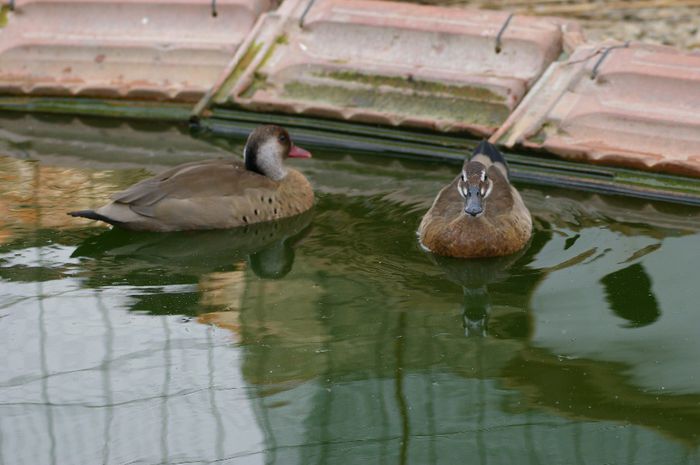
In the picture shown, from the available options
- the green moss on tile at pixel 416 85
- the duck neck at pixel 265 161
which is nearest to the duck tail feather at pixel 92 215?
the duck neck at pixel 265 161

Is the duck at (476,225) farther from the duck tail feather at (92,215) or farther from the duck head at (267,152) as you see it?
the duck tail feather at (92,215)

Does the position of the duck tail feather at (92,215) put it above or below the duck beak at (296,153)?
below

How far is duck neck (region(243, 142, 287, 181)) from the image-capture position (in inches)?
331

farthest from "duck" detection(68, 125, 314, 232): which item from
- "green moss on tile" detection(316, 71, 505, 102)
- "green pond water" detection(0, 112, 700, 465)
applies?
"green moss on tile" detection(316, 71, 505, 102)

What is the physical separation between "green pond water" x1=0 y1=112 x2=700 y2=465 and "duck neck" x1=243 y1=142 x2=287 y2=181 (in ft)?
1.15

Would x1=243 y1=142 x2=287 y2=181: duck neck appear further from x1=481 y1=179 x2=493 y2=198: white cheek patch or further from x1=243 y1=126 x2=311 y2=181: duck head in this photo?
x1=481 y1=179 x2=493 y2=198: white cheek patch

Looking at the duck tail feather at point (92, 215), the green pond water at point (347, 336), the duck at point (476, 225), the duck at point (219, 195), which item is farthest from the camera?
the duck at point (219, 195)

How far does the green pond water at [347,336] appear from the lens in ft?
17.8

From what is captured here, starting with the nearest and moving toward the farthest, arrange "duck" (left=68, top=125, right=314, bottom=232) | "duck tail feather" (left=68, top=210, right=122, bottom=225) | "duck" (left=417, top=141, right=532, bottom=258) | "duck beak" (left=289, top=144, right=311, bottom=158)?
"duck" (left=417, top=141, right=532, bottom=258) < "duck tail feather" (left=68, top=210, right=122, bottom=225) < "duck" (left=68, top=125, right=314, bottom=232) < "duck beak" (left=289, top=144, right=311, bottom=158)

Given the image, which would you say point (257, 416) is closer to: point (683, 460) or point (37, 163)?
point (683, 460)

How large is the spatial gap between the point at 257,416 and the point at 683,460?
1.73m

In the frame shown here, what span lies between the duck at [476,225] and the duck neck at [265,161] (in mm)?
1132

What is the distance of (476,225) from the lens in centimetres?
757

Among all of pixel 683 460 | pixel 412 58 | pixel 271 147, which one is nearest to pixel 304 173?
pixel 271 147
